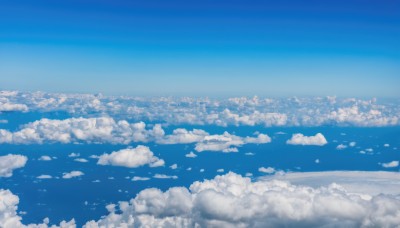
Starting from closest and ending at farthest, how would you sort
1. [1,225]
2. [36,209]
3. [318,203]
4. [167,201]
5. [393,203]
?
[393,203]
[318,203]
[1,225]
[167,201]
[36,209]

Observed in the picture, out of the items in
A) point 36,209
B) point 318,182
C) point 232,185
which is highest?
point 232,185

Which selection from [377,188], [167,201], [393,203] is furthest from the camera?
[377,188]

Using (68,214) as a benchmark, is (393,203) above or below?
above

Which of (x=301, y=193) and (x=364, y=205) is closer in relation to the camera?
(x=364, y=205)

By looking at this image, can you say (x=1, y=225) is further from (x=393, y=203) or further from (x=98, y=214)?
(x=393, y=203)

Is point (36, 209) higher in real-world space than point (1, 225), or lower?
lower

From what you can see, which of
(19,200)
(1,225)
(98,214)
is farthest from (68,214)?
(1,225)

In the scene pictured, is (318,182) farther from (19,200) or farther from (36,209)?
(19,200)

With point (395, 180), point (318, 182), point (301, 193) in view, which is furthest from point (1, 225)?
point (395, 180)

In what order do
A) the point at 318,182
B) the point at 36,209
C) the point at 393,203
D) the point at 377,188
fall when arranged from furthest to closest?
the point at 318,182
the point at 36,209
the point at 377,188
the point at 393,203
